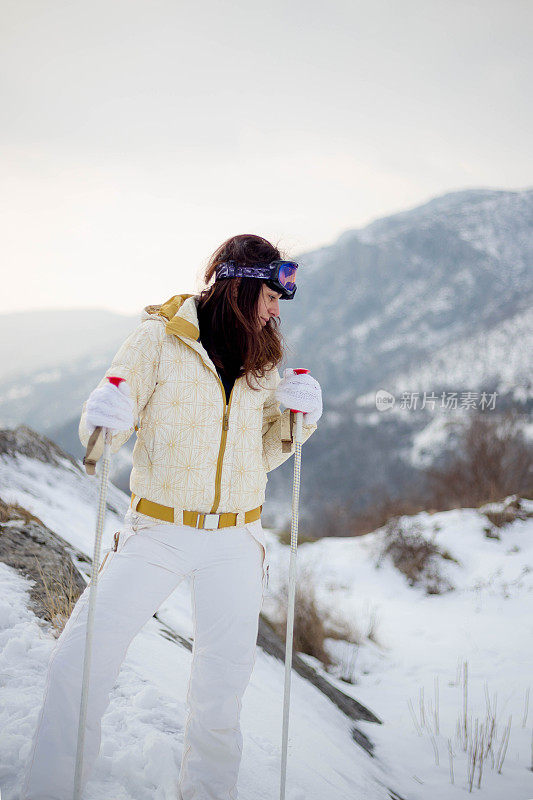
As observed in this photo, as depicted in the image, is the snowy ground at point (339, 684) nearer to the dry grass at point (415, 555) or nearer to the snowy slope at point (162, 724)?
the snowy slope at point (162, 724)

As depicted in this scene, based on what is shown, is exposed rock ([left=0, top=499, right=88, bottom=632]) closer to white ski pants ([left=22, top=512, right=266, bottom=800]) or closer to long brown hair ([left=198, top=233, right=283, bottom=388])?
white ski pants ([left=22, top=512, right=266, bottom=800])

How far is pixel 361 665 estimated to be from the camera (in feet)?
15.3

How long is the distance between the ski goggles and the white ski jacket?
0.16 meters

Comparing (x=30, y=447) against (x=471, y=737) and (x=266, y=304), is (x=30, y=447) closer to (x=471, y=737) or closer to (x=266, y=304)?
(x=266, y=304)

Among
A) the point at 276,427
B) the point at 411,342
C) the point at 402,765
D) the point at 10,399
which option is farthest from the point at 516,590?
the point at 10,399

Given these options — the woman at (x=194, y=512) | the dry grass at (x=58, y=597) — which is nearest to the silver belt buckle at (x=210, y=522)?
the woman at (x=194, y=512)

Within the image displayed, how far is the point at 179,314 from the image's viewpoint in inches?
62.7

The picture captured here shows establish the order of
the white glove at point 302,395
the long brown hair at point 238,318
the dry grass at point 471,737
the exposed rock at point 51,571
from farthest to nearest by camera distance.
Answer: the dry grass at point 471,737
the exposed rock at point 51,571
the white glove at point 302,395
the long brown hair at point 238,318

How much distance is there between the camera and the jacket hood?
5.13 ft

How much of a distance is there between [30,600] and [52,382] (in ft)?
593

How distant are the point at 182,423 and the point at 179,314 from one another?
→ 34 cm

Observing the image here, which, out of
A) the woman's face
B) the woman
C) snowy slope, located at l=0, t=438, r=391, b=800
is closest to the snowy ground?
snowy slope, located at l=0, t=438, r=391, b=800

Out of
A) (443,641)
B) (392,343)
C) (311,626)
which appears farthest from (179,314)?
(392,343)

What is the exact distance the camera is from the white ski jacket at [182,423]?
1.53m
